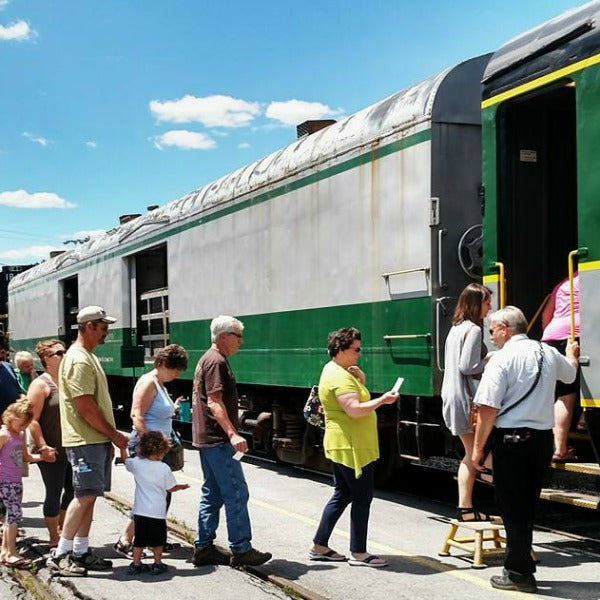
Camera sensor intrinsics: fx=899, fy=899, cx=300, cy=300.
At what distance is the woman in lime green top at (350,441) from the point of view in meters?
6.08

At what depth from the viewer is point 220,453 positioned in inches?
244

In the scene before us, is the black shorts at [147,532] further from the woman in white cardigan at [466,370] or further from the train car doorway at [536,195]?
the train car doorway at [536,195]

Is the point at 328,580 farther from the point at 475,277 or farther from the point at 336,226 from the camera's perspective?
the point at 336,226

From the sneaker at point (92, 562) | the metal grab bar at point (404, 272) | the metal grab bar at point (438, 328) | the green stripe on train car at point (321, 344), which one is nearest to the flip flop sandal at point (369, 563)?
the sneaker at point (92, 562)

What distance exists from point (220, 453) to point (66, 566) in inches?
52.1

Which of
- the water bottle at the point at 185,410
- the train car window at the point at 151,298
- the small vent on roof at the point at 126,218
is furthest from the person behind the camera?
the small vent on roof at the point at 126,218

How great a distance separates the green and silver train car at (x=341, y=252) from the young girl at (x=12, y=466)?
337 cm

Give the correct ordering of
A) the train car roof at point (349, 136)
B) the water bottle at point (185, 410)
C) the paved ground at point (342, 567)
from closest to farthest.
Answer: the paved ground at point (342, 567), the train car roof at point (349, 136), the water bottle at point (185, 410)

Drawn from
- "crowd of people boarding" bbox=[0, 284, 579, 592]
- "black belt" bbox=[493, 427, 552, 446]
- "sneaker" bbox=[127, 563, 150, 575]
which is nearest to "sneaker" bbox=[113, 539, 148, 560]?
"crowd of people boarding" bbox=[0, 284, 579, 592]

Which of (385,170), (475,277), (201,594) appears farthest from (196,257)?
(201,594)

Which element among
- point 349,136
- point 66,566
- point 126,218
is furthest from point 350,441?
point 126,218

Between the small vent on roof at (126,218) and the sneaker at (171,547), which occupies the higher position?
the small vent on roof at (126,218)

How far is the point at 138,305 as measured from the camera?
52.0 feet

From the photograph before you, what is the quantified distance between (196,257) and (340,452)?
7134 mm
